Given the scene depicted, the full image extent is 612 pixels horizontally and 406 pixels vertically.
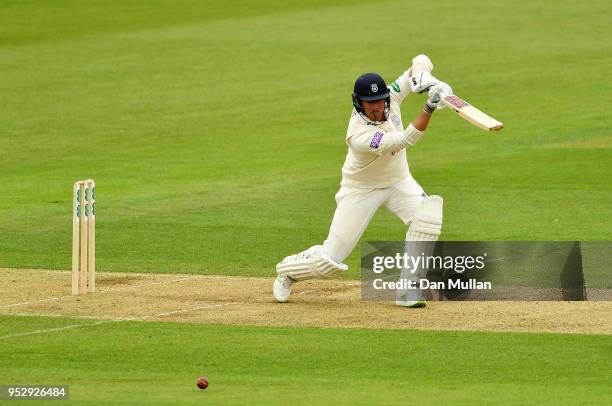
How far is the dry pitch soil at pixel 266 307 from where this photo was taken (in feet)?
41.2

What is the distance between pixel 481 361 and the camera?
11.0 metres

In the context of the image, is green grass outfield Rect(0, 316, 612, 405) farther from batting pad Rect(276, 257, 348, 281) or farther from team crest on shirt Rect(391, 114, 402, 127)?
team crest on shirt Rect(391, 114, 402, 127)

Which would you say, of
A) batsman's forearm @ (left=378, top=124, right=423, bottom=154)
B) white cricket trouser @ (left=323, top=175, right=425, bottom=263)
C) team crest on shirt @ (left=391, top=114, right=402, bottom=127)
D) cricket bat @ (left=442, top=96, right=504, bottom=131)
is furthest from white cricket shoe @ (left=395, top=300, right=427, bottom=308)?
cricket bat @ (left=442, top=96, right=504, bottom=131)

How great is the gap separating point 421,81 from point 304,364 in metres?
3.42

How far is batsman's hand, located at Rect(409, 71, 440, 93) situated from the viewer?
1308 centimetres

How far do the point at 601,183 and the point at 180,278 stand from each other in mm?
8914

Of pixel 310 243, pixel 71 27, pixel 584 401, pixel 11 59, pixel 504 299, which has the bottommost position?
pixel 584 401

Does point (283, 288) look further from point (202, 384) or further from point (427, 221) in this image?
point (202, 384)

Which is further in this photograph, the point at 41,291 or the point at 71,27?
the point at 71,27

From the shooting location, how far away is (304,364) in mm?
11000

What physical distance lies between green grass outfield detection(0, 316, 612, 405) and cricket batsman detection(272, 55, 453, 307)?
1.28 meters

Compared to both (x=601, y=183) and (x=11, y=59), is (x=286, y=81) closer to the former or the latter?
(x=11, y=59)

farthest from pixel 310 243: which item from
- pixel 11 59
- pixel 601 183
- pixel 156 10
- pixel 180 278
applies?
pixel 156 10

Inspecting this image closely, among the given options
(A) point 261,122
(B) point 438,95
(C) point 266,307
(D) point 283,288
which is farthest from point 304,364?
(A) point 261,122
